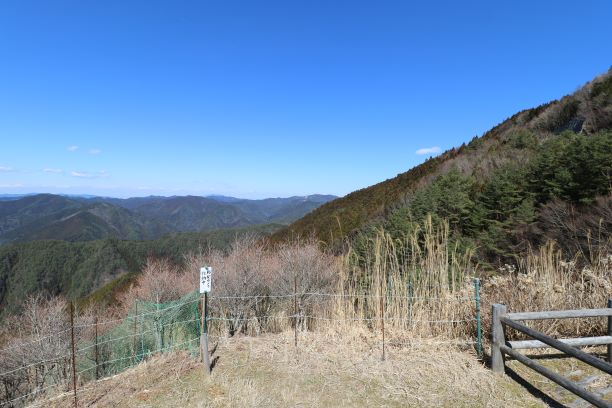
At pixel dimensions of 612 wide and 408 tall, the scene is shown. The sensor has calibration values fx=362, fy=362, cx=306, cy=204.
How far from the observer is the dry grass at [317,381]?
138 inches

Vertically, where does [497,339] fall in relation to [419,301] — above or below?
below

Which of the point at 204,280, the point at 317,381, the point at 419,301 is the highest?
the point at 204,280

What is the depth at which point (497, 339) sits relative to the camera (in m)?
3.76

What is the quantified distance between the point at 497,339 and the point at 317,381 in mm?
1946

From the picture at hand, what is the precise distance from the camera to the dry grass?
3.49 metres

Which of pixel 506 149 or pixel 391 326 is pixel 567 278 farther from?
pixel 506 149

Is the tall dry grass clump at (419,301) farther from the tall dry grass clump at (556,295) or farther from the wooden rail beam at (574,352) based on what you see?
the wooden rail beam at (574,352)

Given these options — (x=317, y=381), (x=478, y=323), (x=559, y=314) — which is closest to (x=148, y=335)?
(x=317, y=381)

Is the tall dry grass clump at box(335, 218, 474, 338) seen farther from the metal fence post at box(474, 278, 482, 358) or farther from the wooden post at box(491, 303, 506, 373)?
the wooden post at box(491, 303, 506, 373)

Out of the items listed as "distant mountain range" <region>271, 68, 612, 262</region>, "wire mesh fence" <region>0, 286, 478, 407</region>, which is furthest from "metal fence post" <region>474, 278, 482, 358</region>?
"distant mountain range" <region>271, 68, 612, 262</region>

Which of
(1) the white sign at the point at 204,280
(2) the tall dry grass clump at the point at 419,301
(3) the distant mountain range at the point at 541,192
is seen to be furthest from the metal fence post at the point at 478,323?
(1) the white sign at the point at 204,280

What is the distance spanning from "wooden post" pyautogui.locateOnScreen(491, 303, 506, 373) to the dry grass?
12 centimetres

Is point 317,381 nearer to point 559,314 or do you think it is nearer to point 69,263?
point 559,314

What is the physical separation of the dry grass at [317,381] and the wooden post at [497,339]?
4.7 inches
